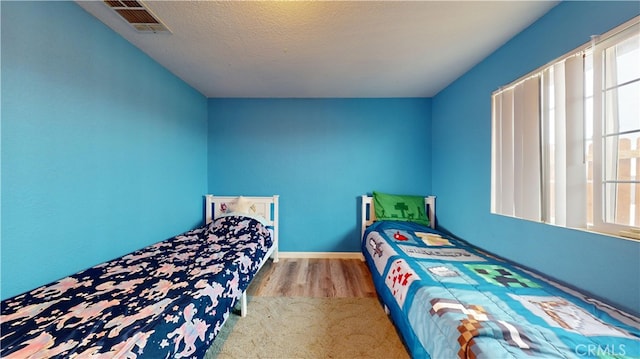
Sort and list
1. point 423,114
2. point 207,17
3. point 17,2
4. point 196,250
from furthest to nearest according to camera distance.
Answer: point 423,114 → point 196,250 → point 207,17 → point 17,2

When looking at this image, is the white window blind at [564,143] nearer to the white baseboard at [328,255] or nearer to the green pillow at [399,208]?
the green pillow at [399,208]

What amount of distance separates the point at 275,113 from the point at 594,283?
334 cm

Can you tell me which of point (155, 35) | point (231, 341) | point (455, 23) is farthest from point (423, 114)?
point (231, 341)

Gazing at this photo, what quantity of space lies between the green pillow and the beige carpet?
1175 millimetres

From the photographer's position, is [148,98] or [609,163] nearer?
[609,163]

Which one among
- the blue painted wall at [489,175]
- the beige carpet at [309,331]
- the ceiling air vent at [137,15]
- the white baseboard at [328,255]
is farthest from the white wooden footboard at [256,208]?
the blue painted wall at [489,175]

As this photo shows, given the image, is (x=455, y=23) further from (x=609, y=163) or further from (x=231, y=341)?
(x=231, y=341)

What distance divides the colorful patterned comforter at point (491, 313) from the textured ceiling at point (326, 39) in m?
1.82

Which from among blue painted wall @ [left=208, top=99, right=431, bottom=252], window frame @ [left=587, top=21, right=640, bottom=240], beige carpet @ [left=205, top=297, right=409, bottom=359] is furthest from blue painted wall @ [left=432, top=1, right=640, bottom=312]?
beige carpet @ [left=205, top=297, right=409, bottom=359]

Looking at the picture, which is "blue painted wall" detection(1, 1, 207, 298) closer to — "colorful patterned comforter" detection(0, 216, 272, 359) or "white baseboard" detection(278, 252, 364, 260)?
"colorful patterned comforter" detection(0, 216, 272, 359)

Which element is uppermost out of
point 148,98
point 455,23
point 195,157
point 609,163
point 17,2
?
point 455,23

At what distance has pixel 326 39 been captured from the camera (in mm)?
1793

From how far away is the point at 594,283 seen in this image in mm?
1239

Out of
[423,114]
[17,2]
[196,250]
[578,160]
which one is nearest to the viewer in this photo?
[17,2]
